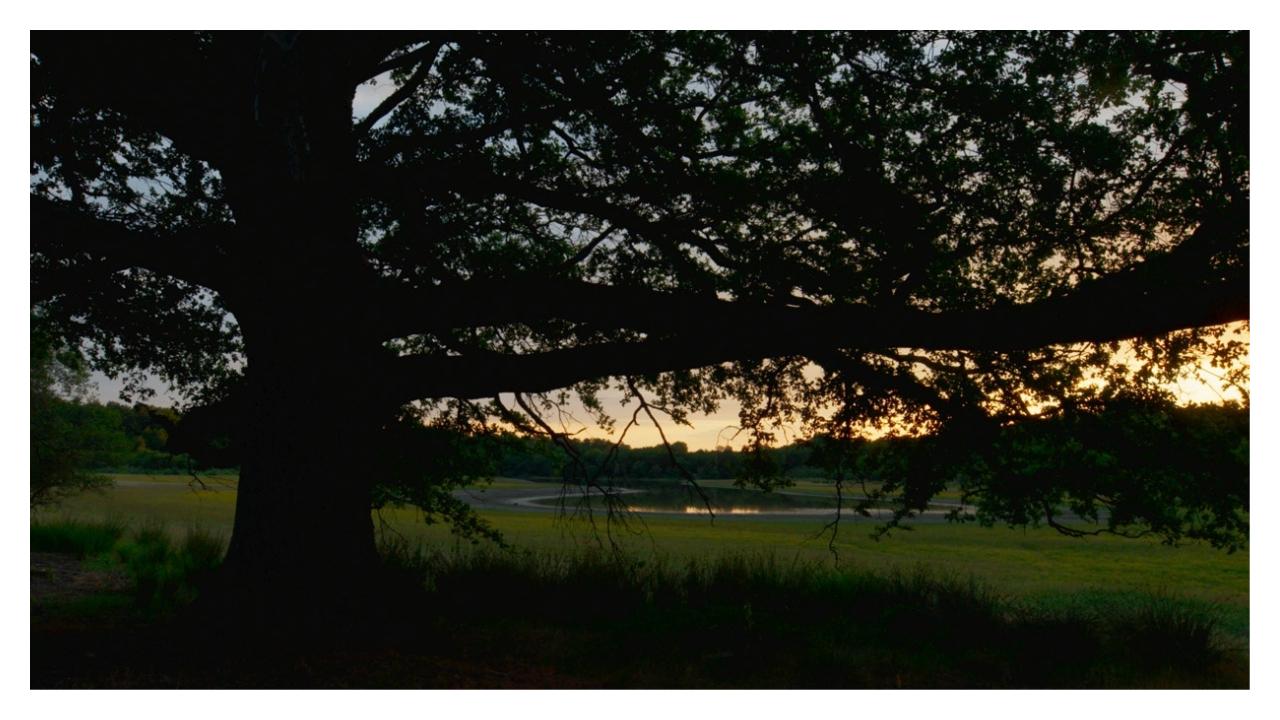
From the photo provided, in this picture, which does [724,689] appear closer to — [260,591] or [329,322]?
[260,591]

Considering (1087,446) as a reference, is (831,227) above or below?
above

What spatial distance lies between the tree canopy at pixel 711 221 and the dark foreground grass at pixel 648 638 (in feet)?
3.42

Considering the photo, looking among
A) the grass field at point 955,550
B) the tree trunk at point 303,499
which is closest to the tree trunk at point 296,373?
the tree trunk at point 303,499

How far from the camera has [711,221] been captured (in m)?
8.70

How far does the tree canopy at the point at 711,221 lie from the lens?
23.4ft

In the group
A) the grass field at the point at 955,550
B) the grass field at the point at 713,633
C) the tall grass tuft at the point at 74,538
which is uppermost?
the grass field at the point at 713,633

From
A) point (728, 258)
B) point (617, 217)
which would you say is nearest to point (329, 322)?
point (617, 217)

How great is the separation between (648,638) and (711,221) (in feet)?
13.1

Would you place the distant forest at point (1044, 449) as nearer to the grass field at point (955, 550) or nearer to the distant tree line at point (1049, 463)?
the distant tree line at point (1049, 463)

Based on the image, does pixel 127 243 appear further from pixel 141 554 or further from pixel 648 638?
pixel 141 554

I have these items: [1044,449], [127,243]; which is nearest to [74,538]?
[127,243]

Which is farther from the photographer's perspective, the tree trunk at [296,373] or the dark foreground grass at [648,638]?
the tree trunk at [296,373]

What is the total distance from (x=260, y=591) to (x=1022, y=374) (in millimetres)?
7308

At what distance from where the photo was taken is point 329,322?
754cm
